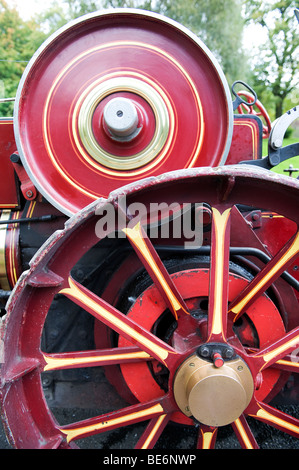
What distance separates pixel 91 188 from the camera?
138cm

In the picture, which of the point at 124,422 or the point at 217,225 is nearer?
the point at 217,225

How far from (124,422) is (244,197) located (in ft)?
3.07

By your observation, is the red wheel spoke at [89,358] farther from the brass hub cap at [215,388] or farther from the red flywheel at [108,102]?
the red flywheel at [108,102]

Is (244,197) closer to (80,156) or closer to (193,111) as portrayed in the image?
(193,111)

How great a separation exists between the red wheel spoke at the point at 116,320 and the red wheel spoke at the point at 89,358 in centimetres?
11

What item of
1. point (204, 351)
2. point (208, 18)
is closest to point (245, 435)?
point (204, 351)

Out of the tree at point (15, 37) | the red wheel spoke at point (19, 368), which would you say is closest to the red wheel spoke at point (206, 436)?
the red wheel spoke at point (19, 368)

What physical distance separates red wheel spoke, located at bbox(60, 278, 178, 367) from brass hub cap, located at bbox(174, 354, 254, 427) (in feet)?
0.35

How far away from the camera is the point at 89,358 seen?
1.20 meters

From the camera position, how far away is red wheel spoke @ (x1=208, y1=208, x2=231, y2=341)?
3.61 ft

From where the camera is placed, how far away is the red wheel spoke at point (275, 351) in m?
1.17

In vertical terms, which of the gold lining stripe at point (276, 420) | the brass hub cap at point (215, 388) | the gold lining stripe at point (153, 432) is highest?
the brass hub cap at point (215, 388)
